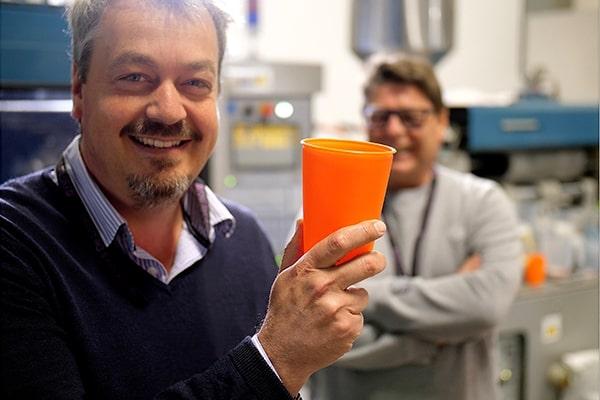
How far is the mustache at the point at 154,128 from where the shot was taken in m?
0.91

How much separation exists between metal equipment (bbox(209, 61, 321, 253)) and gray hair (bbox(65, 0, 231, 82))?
55.9 inches

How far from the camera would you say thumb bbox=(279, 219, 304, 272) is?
2.82 feet

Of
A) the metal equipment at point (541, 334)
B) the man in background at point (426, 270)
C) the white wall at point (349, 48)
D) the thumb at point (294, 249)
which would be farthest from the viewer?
the white wall at point (349, 48)

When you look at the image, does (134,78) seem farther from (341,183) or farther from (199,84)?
(341,183)

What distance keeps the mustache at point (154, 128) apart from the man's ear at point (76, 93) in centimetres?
14

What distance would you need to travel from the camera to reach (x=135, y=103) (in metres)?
0.90

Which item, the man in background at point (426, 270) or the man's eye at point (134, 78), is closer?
the man's eye at point (134, 78)

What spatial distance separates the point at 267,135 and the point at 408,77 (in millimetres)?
788

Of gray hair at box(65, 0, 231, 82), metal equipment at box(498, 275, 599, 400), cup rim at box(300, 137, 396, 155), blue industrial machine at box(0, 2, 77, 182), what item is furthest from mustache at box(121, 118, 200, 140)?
metal equipment at box(498, 275, 599, 400)

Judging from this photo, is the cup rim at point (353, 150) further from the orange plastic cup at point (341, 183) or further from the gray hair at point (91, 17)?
the gray hair at point (91, 17)

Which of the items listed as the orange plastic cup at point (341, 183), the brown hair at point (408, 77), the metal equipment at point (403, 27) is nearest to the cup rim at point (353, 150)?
the orange plastic cup at point (341, 183)

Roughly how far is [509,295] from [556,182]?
64.6 inches

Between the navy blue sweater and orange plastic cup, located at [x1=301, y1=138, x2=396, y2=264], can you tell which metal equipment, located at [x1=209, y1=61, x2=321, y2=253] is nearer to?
the navy blue sweater

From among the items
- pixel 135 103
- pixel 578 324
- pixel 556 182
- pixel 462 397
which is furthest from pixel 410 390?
pixel 556 182
